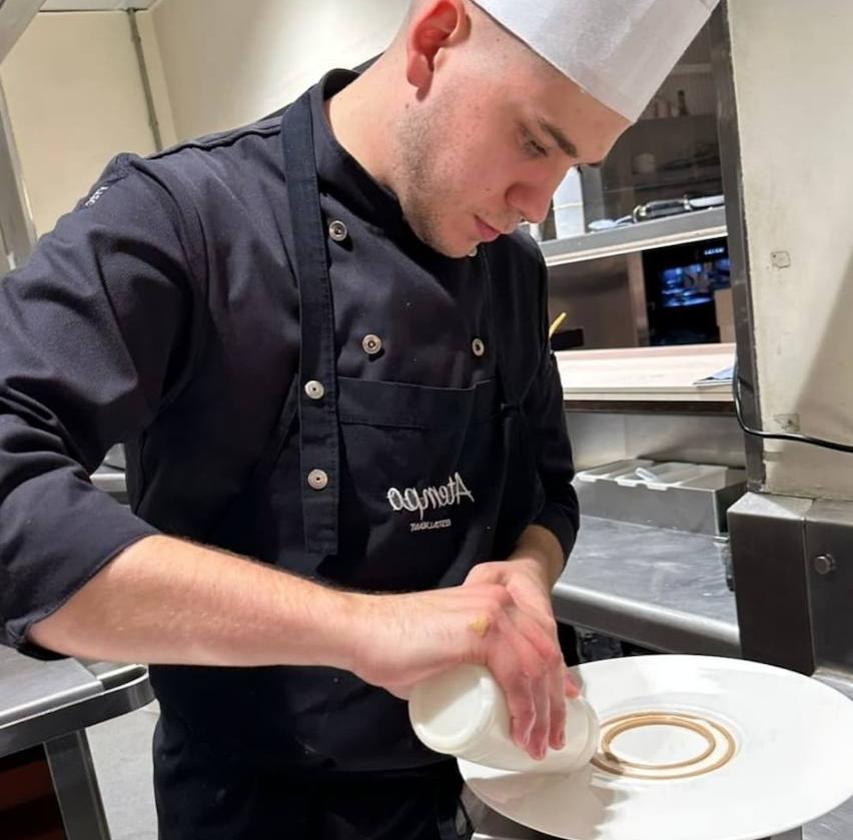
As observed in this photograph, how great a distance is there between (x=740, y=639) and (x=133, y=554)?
2.58 feet

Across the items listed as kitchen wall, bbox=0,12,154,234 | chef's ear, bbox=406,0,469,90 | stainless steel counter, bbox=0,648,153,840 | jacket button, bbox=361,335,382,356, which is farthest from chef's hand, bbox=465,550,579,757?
kitchen wall, bbox=0,12,154,234

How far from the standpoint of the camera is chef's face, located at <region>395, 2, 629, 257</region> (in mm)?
782

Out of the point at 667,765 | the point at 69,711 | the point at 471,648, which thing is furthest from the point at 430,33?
the point at 69,711

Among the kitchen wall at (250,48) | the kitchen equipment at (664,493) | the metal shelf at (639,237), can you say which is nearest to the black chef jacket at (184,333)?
the kitchen equipment at (664,493)

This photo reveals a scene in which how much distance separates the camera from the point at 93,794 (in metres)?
1.19

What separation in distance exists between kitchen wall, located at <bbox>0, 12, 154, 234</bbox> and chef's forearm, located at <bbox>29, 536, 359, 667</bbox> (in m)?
3.95

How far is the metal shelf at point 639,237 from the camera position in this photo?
7.14 ft

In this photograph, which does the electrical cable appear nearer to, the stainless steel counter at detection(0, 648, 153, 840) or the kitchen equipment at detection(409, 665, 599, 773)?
the kitchen equipment at detection(409, 665, 599, 773)

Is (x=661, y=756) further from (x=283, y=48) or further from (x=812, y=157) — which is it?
(x=283, y=48)

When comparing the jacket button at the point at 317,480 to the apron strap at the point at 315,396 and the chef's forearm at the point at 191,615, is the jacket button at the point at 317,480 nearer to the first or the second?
the apron strap at the point at 315,396

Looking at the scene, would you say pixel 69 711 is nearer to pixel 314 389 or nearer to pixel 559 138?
pixel 314 389

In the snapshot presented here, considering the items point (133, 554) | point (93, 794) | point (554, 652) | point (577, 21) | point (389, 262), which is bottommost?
point (93, 794)

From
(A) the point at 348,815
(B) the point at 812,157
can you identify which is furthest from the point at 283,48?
(A) the point at 348,815

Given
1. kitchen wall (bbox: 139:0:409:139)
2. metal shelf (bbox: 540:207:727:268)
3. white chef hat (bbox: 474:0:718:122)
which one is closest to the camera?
white chef hat (bbox: 474:0:718:122)
